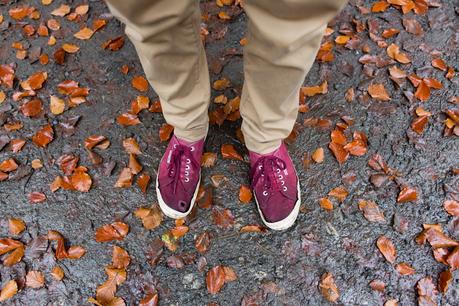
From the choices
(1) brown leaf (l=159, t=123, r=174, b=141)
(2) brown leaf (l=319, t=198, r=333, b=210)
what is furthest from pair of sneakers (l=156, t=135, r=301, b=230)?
(1) brown leaf (l=159, t=123, r=174, b=141)

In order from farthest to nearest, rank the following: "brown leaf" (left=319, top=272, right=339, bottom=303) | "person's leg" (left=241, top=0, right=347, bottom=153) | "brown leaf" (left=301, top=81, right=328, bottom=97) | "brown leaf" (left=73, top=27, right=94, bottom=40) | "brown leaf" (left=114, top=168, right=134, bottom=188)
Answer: "brown leaf" (left=73, top=27, right=94, bottom=40) < "brown leaf" (left=301, top=81, right=328, bottom=97) < "brown leaf" (left=114, top=168, right=134, bottom=188) < "brown leaf" (left=319, top=272, right=339, bottom=303) < "person's leg" (left=241, top=0, right=347, bottom=153)

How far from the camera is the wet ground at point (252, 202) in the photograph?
5.14 ft

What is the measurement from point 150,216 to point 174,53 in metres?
0.74

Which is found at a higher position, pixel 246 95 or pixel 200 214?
pixel 246 95

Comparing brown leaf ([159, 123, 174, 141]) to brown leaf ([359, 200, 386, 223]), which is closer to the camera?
brown leaf ([359, 200, 386, 223])

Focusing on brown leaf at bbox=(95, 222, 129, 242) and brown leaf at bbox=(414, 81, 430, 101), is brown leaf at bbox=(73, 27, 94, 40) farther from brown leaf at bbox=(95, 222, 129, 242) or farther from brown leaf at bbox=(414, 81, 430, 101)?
brown leaf at bbox=(414, 81, 430, 101)

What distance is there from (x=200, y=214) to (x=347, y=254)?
0.60 m

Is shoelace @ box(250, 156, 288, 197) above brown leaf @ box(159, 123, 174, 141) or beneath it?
above

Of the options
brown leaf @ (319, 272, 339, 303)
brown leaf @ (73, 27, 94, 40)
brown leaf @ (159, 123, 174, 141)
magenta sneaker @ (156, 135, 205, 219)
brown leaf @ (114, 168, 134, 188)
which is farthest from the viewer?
brown leaf @ (73, 27, 94, 40)

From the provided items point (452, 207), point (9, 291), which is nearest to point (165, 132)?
point (9, 291)

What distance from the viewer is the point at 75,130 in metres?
1.91

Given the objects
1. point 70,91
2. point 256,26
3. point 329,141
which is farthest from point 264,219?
point 70,91

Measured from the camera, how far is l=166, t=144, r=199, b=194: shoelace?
1.64m

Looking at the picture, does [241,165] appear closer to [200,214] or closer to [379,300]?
[200,214]
